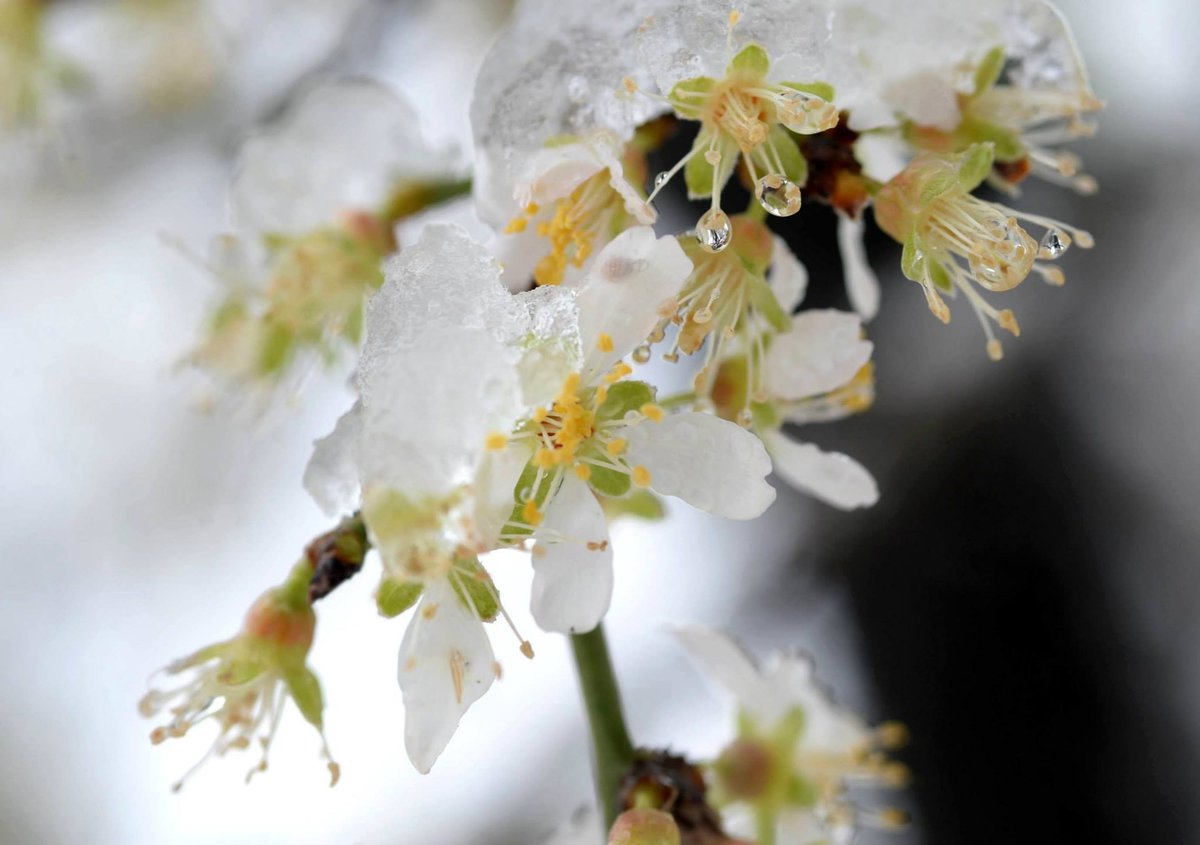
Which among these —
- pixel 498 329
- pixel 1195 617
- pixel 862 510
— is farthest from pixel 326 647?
pixel 1195 617

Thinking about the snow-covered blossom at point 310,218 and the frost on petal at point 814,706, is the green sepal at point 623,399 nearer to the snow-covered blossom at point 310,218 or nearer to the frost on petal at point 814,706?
the snow-covered blossom at point 310,218

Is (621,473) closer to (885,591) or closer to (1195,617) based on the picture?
(885,591)

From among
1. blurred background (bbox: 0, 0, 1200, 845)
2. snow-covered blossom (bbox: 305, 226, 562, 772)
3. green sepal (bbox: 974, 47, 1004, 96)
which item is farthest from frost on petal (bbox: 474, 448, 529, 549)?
blurred background (bbox: 0, 0, 1200, 845)

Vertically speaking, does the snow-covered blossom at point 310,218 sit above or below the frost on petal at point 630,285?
below

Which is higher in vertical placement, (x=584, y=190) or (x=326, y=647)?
(x=584, y=190)

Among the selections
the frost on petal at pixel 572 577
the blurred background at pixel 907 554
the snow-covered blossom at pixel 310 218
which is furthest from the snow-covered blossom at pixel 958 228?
the blurred background at pixel 907 554

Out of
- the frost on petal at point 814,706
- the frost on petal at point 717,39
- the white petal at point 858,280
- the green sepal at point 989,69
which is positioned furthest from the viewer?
the frost on petal at point 814,706
